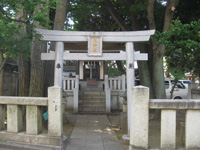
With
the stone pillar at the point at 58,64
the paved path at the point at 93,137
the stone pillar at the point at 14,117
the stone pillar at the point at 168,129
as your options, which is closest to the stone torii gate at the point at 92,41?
the stone pillar at the point at 58,64

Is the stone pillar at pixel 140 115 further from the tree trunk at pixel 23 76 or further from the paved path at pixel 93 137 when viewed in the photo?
the tree trunk at pixel 23 76

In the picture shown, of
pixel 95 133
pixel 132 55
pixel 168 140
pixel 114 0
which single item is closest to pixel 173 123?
pixel 168 140

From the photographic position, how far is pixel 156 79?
28.5ft

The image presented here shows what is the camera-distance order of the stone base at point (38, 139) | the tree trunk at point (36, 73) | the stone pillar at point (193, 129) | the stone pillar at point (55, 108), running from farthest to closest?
the tree trunk at point (36, 73) < the stone base at point (38, 139) < the stone pillar at point (55, 108) < the stone pillar at point (193, 129)

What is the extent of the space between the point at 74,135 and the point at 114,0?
30.2 feet

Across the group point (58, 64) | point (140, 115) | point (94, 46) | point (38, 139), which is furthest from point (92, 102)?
point (140, 115)

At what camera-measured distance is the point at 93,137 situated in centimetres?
615

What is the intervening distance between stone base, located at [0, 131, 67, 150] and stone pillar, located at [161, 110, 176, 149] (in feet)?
7.99

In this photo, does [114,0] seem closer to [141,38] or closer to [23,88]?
[141,38]

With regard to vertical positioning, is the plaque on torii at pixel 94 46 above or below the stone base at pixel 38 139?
above

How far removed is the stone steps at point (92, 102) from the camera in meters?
11.1

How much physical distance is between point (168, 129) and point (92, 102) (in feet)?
26.0

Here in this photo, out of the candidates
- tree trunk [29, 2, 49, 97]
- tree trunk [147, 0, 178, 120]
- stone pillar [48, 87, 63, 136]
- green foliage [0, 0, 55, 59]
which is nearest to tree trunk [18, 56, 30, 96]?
tree trunk [29, 2, 49, 97]

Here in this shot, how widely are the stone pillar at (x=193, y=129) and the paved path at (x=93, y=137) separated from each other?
5.96ft
